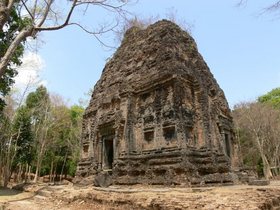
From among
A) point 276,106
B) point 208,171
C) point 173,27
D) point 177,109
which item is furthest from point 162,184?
point 276,106

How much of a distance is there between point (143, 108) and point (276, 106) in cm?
2537

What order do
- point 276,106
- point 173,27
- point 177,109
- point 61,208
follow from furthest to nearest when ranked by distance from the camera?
point 276,106
point 173,27
point 177,109
point 61,208

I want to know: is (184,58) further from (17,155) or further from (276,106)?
(276,106)

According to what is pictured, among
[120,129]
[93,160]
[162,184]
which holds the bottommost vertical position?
[162,184]

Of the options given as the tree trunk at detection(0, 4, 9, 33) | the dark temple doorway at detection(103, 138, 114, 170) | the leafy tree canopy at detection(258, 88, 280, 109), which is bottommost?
the dark temple doorway at detection(103, 138, 114, 170)

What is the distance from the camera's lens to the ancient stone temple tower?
11.8 metres

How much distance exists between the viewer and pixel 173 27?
51.6ft

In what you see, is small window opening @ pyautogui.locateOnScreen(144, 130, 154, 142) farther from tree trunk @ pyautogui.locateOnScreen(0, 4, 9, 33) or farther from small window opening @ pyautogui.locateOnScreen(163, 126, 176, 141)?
tree trunk @ pyautogui.locateOnScreen(0, 4, 9, 33)

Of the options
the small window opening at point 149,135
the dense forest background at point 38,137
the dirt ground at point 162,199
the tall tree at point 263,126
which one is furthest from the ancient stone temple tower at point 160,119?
the tall tree at point 263,126

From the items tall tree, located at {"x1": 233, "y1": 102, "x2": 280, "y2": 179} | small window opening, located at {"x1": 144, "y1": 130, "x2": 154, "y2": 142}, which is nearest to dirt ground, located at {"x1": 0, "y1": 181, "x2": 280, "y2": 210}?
small window opening, located at {"x1": 144, "y1": 130, "x2": 154, "y2": 142}

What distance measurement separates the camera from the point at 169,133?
41.1 feet

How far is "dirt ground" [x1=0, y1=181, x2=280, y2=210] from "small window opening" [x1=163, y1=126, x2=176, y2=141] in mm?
2587

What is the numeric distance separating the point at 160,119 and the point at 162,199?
501 centimetres

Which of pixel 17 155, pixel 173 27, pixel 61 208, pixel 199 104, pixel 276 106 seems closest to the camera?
pixel 61 208
